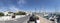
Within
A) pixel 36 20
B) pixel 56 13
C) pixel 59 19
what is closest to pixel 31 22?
pixel 36 20

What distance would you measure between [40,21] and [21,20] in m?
3.02

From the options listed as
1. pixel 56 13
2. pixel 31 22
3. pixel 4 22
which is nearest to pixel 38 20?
pixel 31 22

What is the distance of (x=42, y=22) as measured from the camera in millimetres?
14742

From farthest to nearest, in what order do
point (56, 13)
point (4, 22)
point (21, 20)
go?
point (56, 13) → point (21, 20) → point (4, 22)

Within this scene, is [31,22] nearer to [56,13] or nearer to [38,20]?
[38,20]

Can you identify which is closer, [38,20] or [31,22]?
[31,22]

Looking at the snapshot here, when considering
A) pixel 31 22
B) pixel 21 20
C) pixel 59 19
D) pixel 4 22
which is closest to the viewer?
pixel 4 22

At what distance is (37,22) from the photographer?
14273mm

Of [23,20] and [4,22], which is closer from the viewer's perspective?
[4,22]

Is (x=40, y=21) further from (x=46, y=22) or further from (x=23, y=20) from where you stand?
(x=23, y=20)

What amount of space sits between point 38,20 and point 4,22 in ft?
13.9

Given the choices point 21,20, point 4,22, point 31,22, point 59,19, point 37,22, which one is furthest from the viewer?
point 59,19

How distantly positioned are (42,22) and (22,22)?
3130 millimetres

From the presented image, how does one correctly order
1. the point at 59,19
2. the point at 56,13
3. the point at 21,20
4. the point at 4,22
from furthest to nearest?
the point at 56,13 → the point at 59,19 → the point at 21,20 → the point at 4,22
